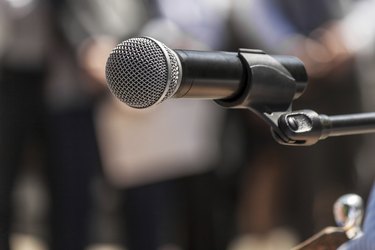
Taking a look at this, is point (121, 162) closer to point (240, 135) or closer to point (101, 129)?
point (101, 129)

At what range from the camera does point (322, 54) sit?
7.41 ft

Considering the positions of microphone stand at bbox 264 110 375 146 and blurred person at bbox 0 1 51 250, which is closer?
A: microphone stand at bbox 264 110 375 146

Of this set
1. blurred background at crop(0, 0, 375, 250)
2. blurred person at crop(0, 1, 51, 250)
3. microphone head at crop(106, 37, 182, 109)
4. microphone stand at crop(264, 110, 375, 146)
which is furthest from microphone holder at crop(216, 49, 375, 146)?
blurred person at crop(0, 1, 51, 250)

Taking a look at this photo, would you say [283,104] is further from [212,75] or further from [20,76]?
[20,76]

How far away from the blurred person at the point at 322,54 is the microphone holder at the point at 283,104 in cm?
140

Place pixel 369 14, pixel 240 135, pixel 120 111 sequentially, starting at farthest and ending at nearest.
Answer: pixel 240 135 → pixel 369 14 → pixel 120 111

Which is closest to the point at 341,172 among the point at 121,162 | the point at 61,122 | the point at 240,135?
the point at 240,135

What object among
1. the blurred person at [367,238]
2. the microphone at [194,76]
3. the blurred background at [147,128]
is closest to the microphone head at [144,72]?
the microphone at [194,76]

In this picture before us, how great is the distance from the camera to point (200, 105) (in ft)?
7.48

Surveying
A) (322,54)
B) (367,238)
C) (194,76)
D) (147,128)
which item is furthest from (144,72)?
(322,54)

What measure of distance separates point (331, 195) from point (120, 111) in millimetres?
682

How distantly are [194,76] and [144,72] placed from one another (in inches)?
2.0

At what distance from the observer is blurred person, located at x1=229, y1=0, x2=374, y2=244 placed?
2275 mm

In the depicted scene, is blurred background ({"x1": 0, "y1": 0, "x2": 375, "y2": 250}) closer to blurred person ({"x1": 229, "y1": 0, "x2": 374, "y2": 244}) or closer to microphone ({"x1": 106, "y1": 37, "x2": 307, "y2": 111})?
blurred person ({"x1": 229, "y1": 0, "x2": 374, "y2": 244})
